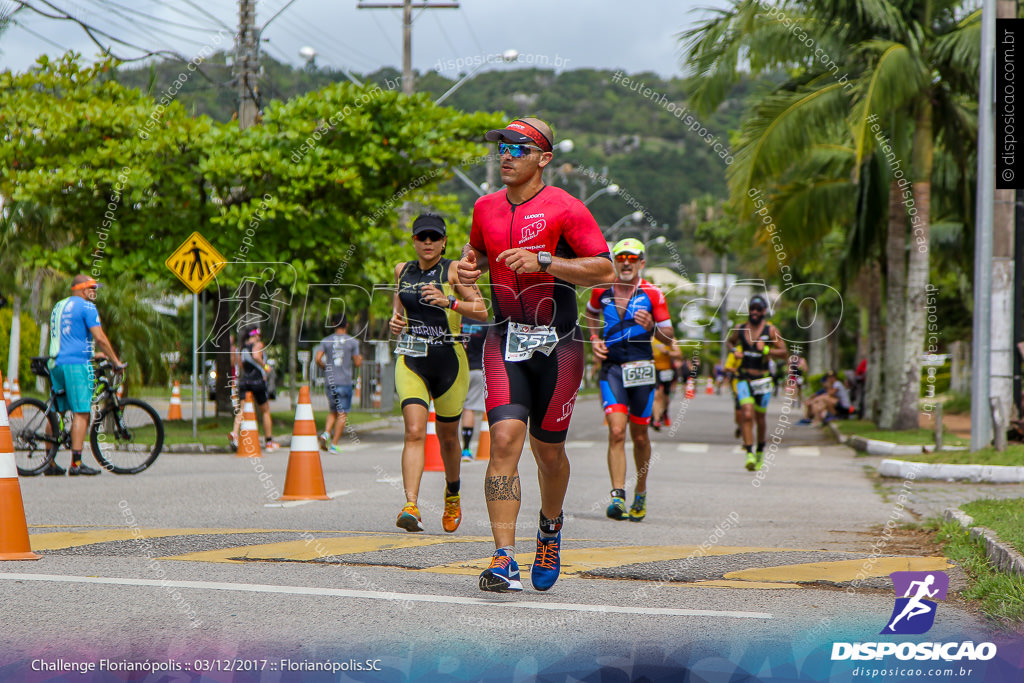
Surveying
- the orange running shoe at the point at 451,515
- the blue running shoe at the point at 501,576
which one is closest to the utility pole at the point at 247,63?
the orange running shoe at the point at 451,515

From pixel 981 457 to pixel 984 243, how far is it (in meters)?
2.83

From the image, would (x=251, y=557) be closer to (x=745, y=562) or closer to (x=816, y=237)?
(x=745, y=562)

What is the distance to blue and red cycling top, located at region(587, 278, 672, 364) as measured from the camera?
8641 mm

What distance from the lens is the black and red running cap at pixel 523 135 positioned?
5289 millimetres

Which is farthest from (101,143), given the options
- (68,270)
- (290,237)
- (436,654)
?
(436,654)

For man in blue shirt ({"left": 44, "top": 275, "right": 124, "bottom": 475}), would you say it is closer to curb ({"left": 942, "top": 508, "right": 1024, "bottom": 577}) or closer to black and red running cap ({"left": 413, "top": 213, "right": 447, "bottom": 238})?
black and red running cap ({"left": 413, "top": 213, "right": 447, "bottom": 238})

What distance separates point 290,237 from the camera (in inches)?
754

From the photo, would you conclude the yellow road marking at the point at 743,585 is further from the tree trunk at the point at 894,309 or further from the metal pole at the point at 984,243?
the tree trunk at the point at 894,309

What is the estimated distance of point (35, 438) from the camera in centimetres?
1141

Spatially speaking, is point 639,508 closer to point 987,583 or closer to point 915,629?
point 987,583

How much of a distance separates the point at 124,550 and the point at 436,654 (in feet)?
9.49

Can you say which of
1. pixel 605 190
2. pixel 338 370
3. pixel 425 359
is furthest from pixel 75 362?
pixel 605 190

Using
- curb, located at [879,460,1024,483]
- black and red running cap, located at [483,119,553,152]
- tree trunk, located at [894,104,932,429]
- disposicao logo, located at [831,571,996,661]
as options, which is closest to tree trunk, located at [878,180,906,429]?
tree trunk, located at [894,104,932,429]

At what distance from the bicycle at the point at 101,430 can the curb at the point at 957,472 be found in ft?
→ 25.7
